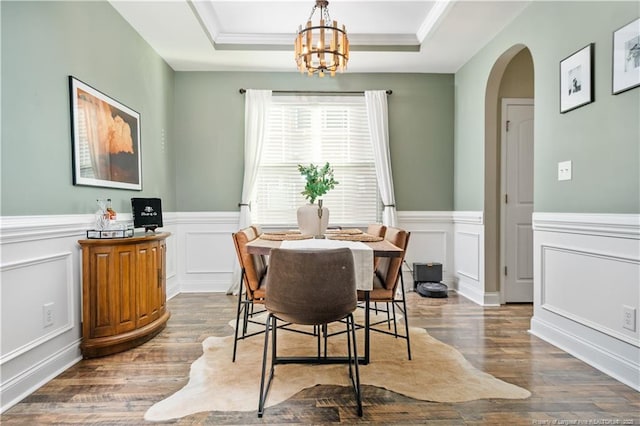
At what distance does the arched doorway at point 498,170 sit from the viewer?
399 cm

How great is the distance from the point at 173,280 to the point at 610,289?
424 centimetres

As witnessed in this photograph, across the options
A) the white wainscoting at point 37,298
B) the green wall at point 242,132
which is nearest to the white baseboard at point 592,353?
the green wall at point 242,132

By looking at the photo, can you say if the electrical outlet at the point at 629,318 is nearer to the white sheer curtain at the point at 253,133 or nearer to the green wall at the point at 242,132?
the green wall at the point at 242,132

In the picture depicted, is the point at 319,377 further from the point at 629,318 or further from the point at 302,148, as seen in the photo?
the point at 302,148

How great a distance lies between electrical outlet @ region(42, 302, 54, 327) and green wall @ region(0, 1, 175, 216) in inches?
23.4

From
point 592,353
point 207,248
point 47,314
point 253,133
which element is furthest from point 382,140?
point 47,314

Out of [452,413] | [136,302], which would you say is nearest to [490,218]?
[452,413]

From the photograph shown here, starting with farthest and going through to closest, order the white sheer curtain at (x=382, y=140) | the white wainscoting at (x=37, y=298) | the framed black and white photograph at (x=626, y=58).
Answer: the white sheer curtain at (x=382, y=140) < the framed black and white photograph at (x=626, y=58) < the white wainscoting at (x=37, y=298)

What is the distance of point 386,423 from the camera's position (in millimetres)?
1839

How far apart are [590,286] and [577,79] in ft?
4.81

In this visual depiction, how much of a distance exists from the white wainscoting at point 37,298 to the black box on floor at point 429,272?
3547mm

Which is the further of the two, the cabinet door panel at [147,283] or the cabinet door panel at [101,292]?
the cabinet door panel at [147,283]

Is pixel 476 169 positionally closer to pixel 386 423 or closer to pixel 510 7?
pixel 510 7

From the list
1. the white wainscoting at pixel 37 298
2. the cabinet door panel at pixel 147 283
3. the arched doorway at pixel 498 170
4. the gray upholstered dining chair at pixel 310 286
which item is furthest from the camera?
the arched doorway at pixel 498 170
